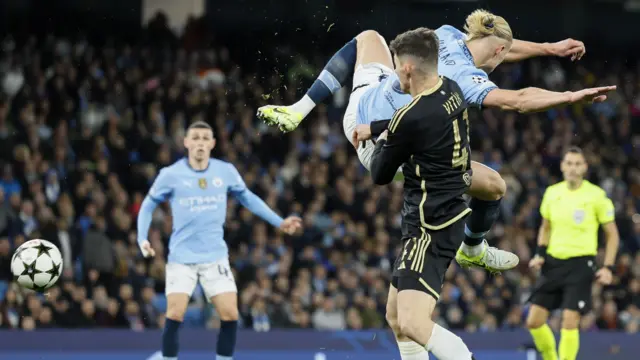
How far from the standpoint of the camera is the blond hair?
6.97m

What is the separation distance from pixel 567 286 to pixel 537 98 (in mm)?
5475

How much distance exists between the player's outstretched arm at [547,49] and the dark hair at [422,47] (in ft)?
4.73

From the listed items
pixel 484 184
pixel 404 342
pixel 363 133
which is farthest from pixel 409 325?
pixel 484 184

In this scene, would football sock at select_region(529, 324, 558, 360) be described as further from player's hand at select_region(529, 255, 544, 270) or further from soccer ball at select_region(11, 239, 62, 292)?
soccer ball at select_region(11, 239, 62, 292)

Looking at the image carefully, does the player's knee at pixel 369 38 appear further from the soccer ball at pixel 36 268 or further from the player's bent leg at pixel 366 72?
the soccer ball at pixel 36 268

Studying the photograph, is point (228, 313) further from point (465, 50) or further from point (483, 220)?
point (465, 50)

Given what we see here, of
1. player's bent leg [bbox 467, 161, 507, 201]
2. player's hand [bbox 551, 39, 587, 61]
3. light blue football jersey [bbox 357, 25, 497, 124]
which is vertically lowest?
player's bent leg [bbox 467, 161, 507, 201]

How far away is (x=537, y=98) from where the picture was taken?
5883mm

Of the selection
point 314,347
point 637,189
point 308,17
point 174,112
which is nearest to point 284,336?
point 314,347

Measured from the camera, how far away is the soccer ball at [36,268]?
8.87 m

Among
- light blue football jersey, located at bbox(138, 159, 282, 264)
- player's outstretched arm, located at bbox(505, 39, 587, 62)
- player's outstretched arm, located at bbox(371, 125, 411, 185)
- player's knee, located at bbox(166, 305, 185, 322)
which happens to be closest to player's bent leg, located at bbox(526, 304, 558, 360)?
light blue football jersey, located at bbox(138, 159, 282, 264)

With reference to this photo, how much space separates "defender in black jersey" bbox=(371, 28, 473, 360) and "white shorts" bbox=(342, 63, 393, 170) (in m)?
0.73

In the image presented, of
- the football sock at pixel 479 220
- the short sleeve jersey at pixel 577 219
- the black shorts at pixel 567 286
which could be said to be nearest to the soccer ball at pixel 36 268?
the football sock at pixel 479 220

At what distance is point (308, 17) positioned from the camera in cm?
2008
